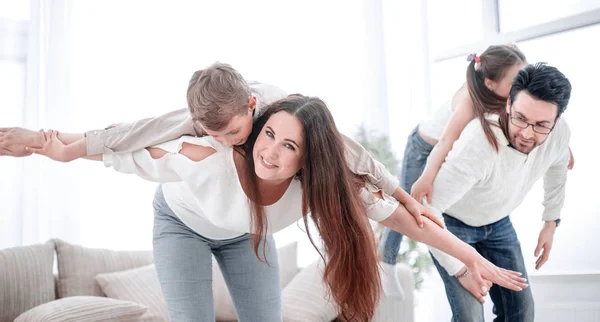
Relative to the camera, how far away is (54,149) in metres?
1.66

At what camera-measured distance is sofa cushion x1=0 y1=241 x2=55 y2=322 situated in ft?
8.11

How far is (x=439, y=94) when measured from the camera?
3.76 meters

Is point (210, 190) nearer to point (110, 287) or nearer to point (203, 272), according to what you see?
point (203, 272)

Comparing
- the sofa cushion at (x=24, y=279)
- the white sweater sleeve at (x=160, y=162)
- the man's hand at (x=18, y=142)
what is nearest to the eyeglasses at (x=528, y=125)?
the white sweater sleeve at (x=160, y=162)

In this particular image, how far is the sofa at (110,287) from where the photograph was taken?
2473mm

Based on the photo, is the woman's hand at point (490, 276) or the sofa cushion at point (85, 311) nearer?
the woman's hand at point (490, 276)

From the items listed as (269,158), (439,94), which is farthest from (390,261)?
(439,94)

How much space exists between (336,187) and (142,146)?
56 centimetres

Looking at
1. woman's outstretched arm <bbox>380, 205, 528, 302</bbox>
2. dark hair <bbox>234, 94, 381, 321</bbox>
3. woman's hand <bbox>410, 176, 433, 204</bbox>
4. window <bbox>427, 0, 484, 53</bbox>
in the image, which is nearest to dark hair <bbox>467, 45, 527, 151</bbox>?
woman's hand <bbox>410, 176, 433, 204</bbox>

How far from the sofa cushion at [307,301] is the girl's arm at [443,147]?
2.29 feet

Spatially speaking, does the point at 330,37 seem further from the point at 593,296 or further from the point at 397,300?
the point at 593,296

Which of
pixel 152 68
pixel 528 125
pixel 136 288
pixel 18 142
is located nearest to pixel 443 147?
pixel 528 125

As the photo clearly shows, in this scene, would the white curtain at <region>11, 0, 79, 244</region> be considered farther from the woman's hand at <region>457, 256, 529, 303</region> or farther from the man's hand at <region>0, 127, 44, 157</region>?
the woman's hand at <region>457, 256, 529, 303</region>

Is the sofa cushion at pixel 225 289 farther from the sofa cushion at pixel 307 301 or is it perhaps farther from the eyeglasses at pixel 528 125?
the eyeglasses at pixel 528 125
